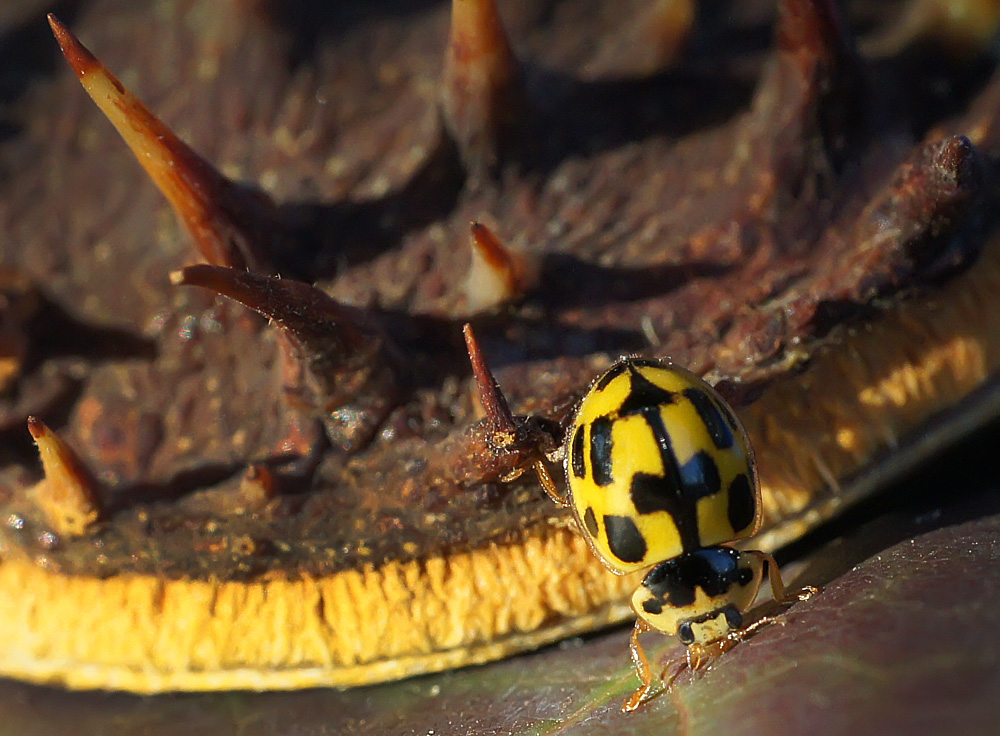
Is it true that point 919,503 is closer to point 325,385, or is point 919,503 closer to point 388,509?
point 388,509

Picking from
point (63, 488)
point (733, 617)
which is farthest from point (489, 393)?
point (63, 488)

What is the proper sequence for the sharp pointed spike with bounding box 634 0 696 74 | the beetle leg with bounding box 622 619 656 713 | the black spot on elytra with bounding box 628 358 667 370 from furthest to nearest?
1. the sharp pointed spike with bounding box 634 0 696 74
2. the black spot on elytra with bounding box 628 358 667 370
3. the beetle leg with bounding box 622 619 656 713

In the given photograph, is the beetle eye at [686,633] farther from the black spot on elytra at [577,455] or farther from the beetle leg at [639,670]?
the black spot on elytra at [577,455]

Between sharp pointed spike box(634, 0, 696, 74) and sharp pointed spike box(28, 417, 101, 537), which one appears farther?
sharp pointed spike box(634, 0, 696, 74)

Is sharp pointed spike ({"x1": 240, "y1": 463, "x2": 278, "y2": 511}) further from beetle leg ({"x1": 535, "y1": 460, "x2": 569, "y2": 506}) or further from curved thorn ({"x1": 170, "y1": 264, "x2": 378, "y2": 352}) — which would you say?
beetle leg ({"x1": 535, "y1": 460, "x2": 569, "y2": 506})

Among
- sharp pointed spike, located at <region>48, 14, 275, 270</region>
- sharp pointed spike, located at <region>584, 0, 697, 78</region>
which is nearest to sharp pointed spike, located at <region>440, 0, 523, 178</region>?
sharp pointed spike, located at <region>584, 0, 697, 78</region>

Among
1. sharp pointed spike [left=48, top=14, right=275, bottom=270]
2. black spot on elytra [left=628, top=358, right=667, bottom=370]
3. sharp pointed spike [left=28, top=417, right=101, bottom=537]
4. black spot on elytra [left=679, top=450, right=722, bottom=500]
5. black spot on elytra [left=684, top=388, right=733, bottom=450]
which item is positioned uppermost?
sharp pointed spike [left=48, top=14, right=275, bottom=270]

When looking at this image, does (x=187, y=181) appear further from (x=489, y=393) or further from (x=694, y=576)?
(x=694, y=576)
